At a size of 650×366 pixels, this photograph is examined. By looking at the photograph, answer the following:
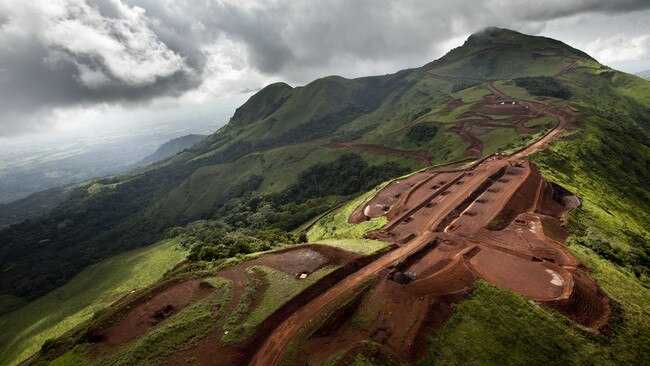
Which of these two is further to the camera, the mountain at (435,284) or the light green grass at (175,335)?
the light green grass at (175,335)

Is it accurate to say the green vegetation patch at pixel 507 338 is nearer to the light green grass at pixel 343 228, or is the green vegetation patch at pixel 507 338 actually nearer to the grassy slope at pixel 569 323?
the grassy slope at pixel 569 323

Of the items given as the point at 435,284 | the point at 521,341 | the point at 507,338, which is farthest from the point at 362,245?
the point at 521,341

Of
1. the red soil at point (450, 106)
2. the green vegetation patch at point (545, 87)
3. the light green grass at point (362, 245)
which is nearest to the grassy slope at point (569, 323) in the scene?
the light green grass at point (362, 245)

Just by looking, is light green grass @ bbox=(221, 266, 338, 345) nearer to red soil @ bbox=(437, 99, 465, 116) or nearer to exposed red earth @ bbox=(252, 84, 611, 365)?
exposed red earth @ bbox=(252, 84, 611, 365)

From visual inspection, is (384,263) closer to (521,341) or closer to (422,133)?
(521,341)

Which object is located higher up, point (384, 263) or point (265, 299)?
point (384, 263)

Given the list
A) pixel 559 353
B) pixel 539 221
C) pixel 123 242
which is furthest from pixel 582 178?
pixel 123 242

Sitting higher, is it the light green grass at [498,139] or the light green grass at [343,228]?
the light green grass at [498,139]

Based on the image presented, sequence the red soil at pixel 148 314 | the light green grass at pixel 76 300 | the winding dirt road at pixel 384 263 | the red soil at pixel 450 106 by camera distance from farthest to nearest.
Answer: the red soil at pixel 450 106 → the light green grass at pixel 76 300 → the red soil at pixel 148 314 → the winding dirt road at pixel 384 263

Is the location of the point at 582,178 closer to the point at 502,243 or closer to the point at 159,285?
the point at 502,243
